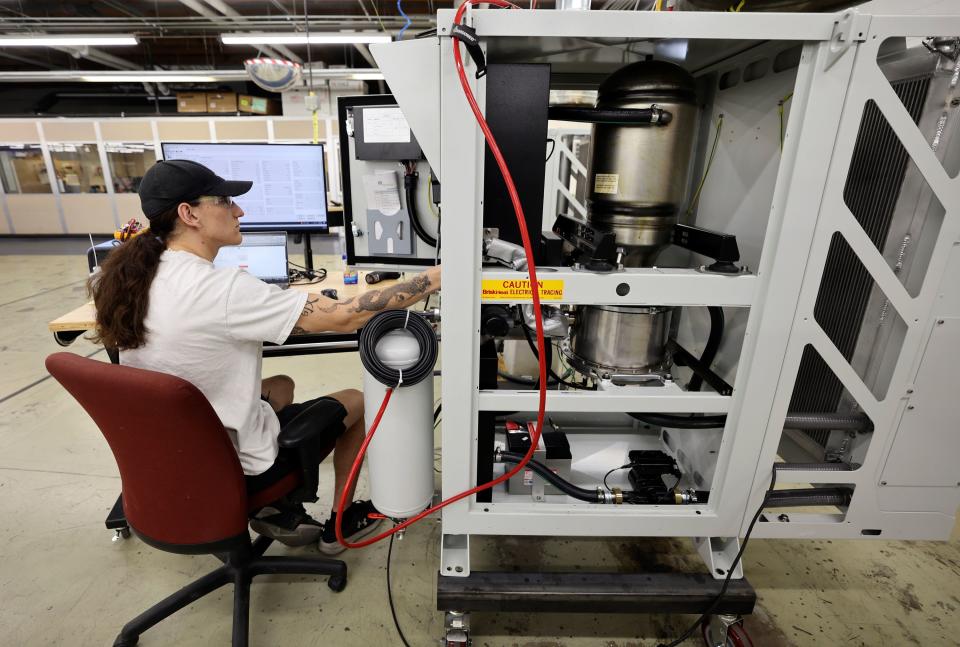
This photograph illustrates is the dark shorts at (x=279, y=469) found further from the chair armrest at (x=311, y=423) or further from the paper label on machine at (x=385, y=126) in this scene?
the paper label on machine at (x=385, y=126)

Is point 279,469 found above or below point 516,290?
below

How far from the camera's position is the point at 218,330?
3.35 ft

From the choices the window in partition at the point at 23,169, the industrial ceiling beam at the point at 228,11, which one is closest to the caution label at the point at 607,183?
the industrial ceiling beam at the point at 228,11

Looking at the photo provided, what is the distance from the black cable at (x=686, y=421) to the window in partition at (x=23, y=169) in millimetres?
7946

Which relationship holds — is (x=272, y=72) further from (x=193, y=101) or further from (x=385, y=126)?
(x=193, y=101)

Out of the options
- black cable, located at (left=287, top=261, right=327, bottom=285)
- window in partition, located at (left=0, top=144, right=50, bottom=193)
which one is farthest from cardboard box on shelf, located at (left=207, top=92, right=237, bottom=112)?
black cable, located at (left=287, top=261, right=327, bottom=285)

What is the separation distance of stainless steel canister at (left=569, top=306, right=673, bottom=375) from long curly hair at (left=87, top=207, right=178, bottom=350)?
1.05 m

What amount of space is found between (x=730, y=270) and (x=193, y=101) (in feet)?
23.1

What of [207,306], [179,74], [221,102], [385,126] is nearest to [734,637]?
[207,306]

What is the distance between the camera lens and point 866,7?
133 cm

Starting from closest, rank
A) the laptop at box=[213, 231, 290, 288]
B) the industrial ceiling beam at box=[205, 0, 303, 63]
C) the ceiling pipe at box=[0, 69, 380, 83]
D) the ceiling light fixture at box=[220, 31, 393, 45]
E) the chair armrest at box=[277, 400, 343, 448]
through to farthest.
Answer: the chair armrest at box=[277, 400, 343, 448] < the laptop at box=[213, 231, 290, 288] < the ceiling light fixture at box=[220, 31, 393, 45] < the industrial ceiling beam at box=[205, 0, 303, 63] < the ceiling pipe at box=[0, 69, 380, 83]

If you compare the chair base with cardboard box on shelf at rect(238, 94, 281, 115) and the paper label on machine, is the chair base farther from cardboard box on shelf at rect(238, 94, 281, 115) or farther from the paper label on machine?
cardboard box on shelf at rect(238, 94, 281, 115)

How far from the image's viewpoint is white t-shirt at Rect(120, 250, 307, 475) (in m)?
1.00

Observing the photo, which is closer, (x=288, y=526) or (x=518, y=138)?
(x=518, y=138)
